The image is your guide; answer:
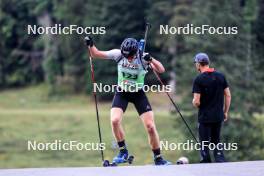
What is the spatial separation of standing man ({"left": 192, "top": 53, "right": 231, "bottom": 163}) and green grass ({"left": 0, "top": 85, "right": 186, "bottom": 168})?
20.2 meters

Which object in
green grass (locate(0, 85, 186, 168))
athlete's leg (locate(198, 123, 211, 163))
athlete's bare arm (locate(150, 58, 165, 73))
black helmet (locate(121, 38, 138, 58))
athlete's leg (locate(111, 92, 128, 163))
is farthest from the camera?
green grass (locate(0, 85, 186, 168))

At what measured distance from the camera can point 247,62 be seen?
119 ft

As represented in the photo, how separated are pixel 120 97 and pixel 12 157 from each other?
81.9 feet

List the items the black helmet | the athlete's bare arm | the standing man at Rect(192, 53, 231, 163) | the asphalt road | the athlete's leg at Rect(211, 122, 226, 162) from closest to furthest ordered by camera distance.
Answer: the asphalt road, the black helmet, the athlete's bare arm, the standing man at Rect(192, 53, 231, 163), the athlete's leg at Rect(211, 122, 226, 162)

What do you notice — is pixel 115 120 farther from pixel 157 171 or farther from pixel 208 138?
pixel 208 138

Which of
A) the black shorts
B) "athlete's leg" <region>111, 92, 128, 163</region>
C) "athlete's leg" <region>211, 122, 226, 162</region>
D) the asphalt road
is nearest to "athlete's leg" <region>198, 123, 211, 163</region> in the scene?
"athlete's leg" <region>211, 122, 226, 162</region>

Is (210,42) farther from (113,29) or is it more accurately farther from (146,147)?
(113,29)

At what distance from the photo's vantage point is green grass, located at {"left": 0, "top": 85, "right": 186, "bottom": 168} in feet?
117

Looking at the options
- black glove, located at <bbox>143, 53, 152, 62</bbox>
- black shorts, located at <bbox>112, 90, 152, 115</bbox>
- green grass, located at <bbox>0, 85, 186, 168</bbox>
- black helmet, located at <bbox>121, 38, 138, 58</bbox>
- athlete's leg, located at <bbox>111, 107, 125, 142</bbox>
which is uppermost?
black helmet, located at <bbox>121, 38, 138, 58</bbox>

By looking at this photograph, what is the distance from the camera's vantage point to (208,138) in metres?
12.6

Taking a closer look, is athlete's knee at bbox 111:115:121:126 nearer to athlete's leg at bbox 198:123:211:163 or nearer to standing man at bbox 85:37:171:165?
standing man at bbox 85:37:171:165

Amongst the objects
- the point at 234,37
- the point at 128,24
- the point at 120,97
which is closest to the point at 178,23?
the point at 128,24

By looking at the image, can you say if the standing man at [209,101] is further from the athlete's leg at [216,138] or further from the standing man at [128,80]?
the standing man at [128,80]

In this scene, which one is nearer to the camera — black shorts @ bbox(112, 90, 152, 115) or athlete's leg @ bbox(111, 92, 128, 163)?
athlete's leg @ bbox(111, 92, 128, 163)
